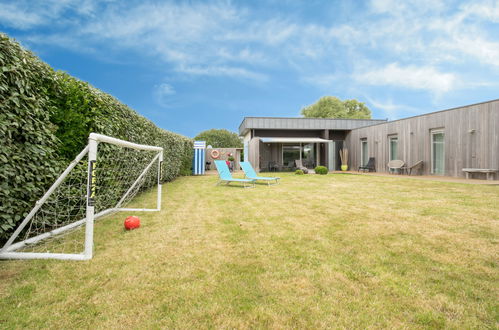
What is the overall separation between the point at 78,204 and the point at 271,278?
3416 millimetres

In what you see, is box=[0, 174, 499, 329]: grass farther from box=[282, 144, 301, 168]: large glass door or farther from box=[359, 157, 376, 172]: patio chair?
box=[282, 144, 301, 168]: large glass door

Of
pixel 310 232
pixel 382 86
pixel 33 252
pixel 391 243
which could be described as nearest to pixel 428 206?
pixel 391 243

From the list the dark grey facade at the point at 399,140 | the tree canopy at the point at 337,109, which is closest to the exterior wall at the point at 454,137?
the dark grey facade at the point at 399,140

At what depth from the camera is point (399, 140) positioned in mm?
13812

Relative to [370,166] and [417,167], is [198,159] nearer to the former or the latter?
[370,166]

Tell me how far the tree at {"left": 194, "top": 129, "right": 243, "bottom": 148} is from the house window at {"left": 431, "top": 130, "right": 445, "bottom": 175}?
131 ft

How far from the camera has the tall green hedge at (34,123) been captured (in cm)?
238

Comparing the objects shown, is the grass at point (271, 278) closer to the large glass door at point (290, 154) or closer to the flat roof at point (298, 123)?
the flat roof at point (298, 123)

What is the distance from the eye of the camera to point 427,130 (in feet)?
40.0

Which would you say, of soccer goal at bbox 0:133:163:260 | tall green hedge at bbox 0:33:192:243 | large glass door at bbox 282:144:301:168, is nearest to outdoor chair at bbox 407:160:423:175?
large glass door at bbox 282:144:301:168

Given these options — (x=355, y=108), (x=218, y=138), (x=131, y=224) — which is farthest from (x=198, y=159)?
(x=218, y=138)

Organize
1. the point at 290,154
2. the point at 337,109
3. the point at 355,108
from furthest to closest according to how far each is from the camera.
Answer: the point at 355,108 < the point at 337,109 < the point at 290,154

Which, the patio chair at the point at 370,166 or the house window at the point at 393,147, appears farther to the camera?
the patio chair at the point at 370,166

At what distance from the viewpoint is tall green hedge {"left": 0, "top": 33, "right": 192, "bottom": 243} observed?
2.38 metres
